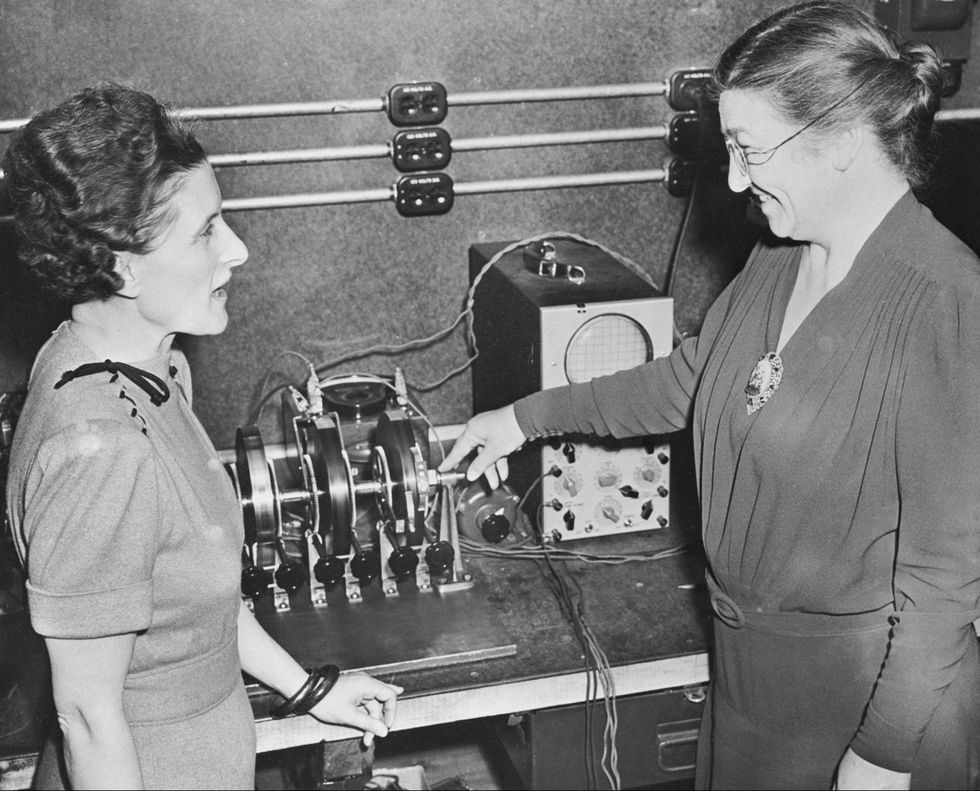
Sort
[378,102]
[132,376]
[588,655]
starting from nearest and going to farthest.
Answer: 1. [132,376]
2. [588,655]
3. [378,102]

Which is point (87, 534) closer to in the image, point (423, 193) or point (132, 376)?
point (132, 376)

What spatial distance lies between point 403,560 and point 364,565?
66mm

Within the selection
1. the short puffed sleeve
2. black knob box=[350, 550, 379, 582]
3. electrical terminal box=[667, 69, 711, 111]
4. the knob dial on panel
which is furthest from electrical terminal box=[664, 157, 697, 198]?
A: the short puffed sleeve

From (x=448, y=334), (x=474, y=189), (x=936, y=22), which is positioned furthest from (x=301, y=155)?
(x=936, y=22)

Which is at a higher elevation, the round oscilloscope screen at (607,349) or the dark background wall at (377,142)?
the dark background wall at (377,142)

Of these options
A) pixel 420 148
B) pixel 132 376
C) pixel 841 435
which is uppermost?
pixel 420 148

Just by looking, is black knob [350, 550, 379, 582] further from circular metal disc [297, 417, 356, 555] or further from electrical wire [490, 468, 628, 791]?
electrical wire [490, 468, 628, 791]

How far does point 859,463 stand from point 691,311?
1.16 m

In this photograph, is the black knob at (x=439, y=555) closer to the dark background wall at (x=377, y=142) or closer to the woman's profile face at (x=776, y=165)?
the dark background wall at (x=377, y=142)

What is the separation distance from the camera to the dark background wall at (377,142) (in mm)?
2018

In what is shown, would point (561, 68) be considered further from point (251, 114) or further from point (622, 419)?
point (622, 419)

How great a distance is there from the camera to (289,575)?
A: 175 cm

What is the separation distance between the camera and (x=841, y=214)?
139cm

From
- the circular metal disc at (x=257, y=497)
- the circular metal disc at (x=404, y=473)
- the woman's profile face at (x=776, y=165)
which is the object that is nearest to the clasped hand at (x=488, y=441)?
the circular metal disc at (x=404, y=473)
